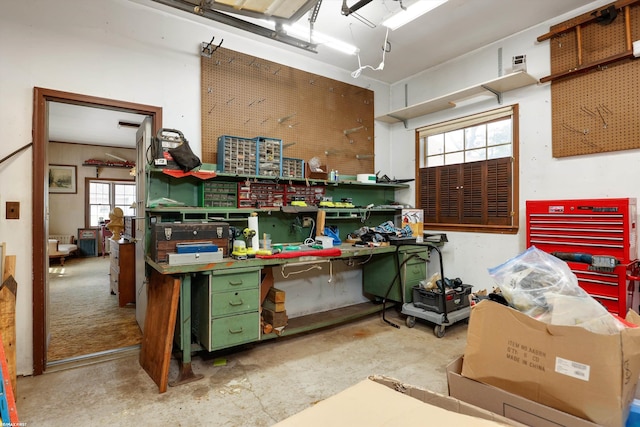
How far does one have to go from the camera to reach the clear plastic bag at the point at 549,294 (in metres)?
1.01

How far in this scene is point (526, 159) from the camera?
3443 mm

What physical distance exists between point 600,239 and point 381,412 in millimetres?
2755

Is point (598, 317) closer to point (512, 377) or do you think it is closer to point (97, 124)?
point (512, 377)

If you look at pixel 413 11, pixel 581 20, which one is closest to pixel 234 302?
pixel 413 11

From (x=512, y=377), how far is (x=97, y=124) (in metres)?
7.99

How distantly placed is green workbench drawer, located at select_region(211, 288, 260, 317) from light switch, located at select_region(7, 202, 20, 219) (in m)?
1.64

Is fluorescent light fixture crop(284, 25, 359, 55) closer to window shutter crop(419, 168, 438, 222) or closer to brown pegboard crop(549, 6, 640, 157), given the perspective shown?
window shutter crop(419, 168, 438, 222)

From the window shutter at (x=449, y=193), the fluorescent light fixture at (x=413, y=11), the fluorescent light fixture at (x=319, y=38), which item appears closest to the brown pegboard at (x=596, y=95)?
the window shutter at (x=449, y=193)

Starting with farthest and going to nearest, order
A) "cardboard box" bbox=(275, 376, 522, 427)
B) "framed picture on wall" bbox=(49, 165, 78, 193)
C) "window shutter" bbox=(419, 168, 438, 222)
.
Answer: "framed picture on wall" bbox=(49, 165, 78, 193)
"window shutter" bbox=(419, 168, 438, 222)
"cardboard box" bbox=(275, 376, 522, 427)

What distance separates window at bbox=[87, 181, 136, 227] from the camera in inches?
358

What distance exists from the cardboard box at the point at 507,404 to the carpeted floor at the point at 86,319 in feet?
10.2

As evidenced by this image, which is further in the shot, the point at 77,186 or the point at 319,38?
the point at 77,186

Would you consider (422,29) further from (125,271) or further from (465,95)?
(125,271)

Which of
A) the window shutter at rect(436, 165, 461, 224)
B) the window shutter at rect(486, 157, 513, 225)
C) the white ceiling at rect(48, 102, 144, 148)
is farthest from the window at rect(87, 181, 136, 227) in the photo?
the window shutter at rect(486, 157, 513, 225)
